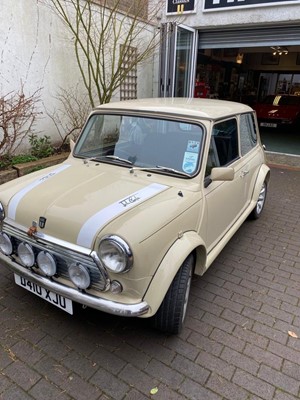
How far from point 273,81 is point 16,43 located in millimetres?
16785

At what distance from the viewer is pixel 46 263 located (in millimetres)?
2254

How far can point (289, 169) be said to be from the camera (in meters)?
7.87

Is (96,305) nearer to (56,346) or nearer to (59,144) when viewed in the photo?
(56,346)

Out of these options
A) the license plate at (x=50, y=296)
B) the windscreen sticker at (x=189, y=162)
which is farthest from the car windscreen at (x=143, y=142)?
the license plate at (x=50, y=296)

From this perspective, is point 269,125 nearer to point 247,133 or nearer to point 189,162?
point 247,133

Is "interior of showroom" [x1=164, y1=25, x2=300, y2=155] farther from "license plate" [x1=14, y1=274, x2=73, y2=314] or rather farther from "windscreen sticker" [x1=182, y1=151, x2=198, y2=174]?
"license plate" [x1=14, y1=274, x2=73, y2=314]

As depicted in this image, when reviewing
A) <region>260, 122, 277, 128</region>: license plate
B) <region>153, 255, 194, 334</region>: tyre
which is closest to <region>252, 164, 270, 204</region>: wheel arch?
<region>153, 255, 194, 334</region>: tyre

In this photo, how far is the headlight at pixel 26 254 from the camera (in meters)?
2.32

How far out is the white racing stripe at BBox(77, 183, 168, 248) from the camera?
2039mm

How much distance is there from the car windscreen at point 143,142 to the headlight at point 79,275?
1.17 metres

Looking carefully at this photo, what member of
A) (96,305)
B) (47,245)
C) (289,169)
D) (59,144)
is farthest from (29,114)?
(289,169)

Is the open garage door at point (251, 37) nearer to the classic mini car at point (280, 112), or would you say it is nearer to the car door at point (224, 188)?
the classic mini car at point (280, 112)

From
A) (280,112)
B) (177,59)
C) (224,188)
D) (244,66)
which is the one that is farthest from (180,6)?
(244,66)

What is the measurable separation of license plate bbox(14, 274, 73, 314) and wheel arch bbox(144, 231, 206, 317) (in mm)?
649
